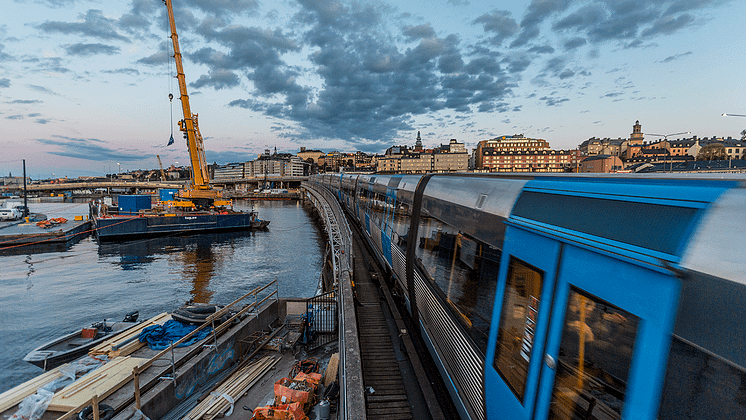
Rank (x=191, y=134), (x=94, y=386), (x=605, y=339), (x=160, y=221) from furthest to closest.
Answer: (x=191, y=134), (x=160, y=221), (x=94, y=386), (x=605, y=339)

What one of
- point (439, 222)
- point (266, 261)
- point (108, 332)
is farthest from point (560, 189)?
point (266, 261)

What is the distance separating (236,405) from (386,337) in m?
5.12

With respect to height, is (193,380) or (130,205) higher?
(193,380)

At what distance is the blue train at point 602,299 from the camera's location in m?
1.76

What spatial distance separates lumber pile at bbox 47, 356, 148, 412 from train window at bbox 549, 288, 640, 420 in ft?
35.1

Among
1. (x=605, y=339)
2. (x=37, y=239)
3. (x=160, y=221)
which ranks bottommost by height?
(x=37, y=239)

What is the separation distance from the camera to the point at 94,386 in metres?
9.32

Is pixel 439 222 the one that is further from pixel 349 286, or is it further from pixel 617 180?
pixel 349 286

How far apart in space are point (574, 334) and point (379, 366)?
502 centimetres

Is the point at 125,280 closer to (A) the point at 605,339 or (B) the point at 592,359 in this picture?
(B) the point at 592,359

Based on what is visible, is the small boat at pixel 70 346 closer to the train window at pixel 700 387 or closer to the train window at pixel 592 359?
the train window at pixel 592 359

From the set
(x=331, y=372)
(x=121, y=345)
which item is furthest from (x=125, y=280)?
(x=331, y=372)

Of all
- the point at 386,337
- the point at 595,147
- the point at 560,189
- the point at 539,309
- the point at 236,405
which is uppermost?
the point at 595,147

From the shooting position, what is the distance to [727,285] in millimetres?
1667
